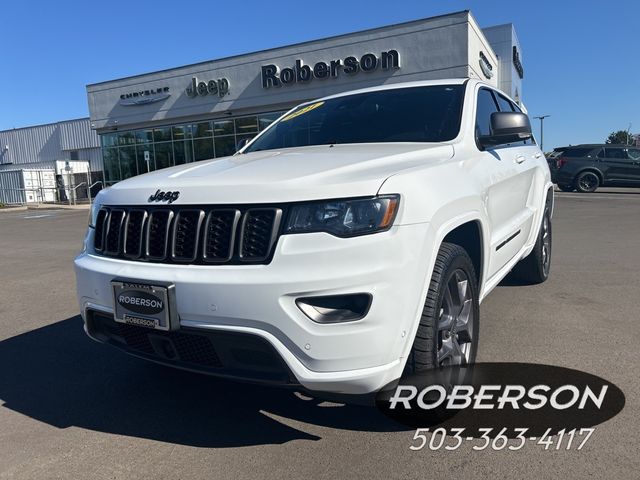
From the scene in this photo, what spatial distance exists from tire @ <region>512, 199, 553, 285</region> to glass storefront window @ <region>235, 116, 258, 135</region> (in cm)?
1952

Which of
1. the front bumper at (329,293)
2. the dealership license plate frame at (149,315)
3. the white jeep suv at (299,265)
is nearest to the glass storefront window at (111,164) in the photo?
the white jeep suv at (299,265)

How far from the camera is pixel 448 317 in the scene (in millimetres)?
2686

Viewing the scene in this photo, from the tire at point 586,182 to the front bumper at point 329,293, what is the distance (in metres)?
19.5

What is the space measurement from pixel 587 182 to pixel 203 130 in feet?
54.3

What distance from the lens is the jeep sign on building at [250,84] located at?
19.5m

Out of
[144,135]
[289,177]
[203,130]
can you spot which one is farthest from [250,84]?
[289,177]

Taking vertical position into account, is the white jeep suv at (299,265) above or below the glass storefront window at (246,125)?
below

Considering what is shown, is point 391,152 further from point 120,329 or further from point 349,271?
point 120,329

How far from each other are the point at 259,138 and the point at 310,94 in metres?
18.4

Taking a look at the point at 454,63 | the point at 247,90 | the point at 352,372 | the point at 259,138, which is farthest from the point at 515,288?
the point at 247,90

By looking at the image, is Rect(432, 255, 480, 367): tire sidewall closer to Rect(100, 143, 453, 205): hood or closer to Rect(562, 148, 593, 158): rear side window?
Rect(100, 143, 453, 205): hood

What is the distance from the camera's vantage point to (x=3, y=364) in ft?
12.4

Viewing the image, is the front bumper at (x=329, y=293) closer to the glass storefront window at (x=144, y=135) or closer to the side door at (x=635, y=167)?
the side door at (x=635, y=167)

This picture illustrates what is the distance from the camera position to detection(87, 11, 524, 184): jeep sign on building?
767 inches
